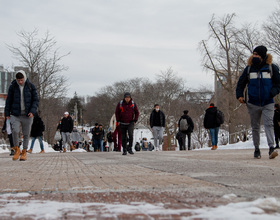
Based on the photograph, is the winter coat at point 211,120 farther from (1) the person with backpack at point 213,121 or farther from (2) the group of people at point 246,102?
(2) the group of people at point 246,102

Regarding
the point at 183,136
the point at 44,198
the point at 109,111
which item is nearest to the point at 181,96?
the point at 109,111

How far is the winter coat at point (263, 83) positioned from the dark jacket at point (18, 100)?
4.65 meters

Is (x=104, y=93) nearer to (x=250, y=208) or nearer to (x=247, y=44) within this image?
(x=247, y=44)

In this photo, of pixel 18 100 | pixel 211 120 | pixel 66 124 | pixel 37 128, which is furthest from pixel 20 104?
pixel 66 124

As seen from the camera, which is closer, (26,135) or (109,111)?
(26,135)

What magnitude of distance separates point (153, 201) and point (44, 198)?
934mm

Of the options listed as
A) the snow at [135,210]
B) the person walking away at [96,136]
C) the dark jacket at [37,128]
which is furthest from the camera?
the person walking away at [96,136]

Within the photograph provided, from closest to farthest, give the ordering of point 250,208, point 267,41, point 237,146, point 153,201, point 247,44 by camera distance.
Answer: point 250,208 < point 153,201 < point 237,146 < point 267,41 < point 247,44

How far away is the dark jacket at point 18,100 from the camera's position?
9602 millimetres

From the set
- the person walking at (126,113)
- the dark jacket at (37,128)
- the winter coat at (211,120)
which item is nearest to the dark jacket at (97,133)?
the dark jacket at (37,128)

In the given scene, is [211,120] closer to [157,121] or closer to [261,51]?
[157,121]

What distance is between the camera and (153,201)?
3105 millimetres

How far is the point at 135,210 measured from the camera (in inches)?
108

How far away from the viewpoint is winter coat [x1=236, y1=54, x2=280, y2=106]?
8312 mm
